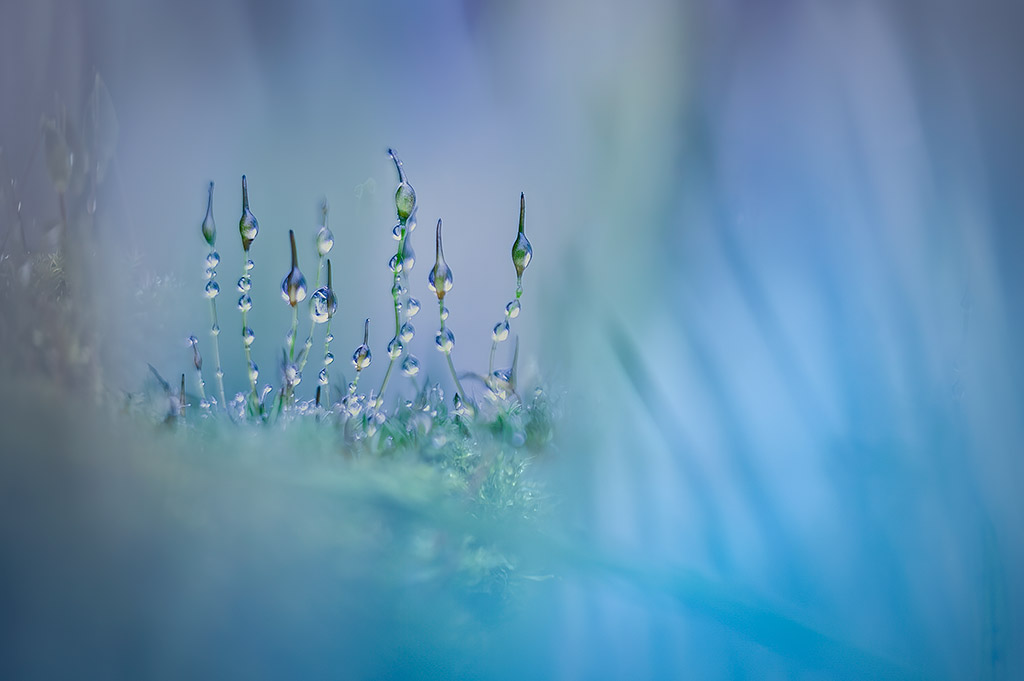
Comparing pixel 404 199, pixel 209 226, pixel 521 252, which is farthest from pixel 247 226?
pixel 521 252

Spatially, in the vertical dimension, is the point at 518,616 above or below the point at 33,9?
below

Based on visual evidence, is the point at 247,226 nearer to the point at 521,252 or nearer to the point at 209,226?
the point at 209,226

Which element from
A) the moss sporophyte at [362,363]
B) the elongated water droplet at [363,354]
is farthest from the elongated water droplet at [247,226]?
the elongated water droplet at [363,354]

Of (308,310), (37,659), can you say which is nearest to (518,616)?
(308,310)

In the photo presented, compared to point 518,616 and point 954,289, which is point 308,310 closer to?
point 518,616

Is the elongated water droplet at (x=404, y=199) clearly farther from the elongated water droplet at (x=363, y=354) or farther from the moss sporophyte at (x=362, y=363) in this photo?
the elongated water droplet at (x=363, y=354)

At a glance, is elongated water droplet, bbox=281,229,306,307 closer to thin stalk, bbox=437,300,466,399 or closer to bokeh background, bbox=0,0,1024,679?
bokeh background, bbox=0,0,1024,679
